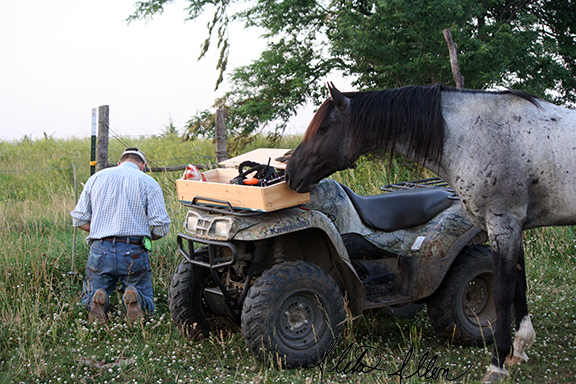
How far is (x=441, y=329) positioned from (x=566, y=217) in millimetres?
1344

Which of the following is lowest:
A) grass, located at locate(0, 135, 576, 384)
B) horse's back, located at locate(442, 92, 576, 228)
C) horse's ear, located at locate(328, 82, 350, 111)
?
grass, located at locate(0, 135, 576, 384)

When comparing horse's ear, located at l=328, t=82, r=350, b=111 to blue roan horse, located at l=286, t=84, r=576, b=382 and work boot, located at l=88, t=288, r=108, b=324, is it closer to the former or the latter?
blue roan horse, located at l=286, t=84, r=576, b=382

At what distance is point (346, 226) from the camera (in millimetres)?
4094

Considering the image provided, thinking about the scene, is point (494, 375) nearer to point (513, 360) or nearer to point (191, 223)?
point (513, 360)

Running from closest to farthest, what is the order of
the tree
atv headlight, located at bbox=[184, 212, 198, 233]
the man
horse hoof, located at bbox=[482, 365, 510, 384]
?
horse hoof, located at bbox=[482, 365, 510, 384] → atv headlight, located at bbox=[184, 212, 198, 233] → the man → the tree

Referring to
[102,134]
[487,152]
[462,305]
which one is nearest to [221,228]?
[487,152]

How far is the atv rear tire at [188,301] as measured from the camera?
408 centimetres

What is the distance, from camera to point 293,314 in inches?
145

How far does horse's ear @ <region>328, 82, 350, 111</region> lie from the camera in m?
3.53

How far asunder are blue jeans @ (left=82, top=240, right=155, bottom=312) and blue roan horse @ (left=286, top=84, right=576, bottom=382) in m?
1.83

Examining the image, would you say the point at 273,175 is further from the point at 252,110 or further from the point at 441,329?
the point at 252,110

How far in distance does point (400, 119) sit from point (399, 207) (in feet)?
3.26

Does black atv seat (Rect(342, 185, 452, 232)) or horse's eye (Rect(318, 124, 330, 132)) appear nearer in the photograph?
horse's eye (Rect(318, 124, 330, 132))

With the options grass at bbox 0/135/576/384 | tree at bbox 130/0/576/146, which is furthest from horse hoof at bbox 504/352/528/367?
tree at bbox 130/0/576/146
